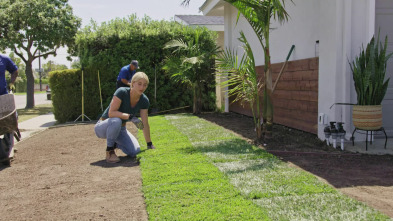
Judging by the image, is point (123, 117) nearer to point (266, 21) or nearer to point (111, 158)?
point (111, 158)

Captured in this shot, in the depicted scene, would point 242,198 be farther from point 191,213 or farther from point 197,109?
point 197,109

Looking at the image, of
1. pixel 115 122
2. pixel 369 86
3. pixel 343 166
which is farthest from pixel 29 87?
pixel 343 166

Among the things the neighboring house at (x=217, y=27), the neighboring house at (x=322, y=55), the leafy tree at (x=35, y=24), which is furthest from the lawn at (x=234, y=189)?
the leafy tree at (x=35, y=24)

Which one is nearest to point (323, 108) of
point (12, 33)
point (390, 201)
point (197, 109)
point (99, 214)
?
point (390, 201)

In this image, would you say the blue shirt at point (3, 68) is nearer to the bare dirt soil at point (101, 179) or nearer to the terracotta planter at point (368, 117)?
the bare dirt soil at point (101, 179)

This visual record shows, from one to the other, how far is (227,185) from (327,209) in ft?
3.49

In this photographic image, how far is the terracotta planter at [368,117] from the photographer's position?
5230 mm

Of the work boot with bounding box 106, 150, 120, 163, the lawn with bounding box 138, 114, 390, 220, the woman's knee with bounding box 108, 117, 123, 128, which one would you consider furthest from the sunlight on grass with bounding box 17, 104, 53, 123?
the lawn with bounding box 138, 114, 390, 220

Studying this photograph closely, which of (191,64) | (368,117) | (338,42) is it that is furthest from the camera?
(191,64)

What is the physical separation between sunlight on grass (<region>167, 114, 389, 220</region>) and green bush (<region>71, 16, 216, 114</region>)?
6510 millimetres

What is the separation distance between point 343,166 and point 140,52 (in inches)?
344

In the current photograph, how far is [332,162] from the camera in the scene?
4.82 meters

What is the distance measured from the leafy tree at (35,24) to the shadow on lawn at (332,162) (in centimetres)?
1556

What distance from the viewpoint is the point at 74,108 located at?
1160cm
